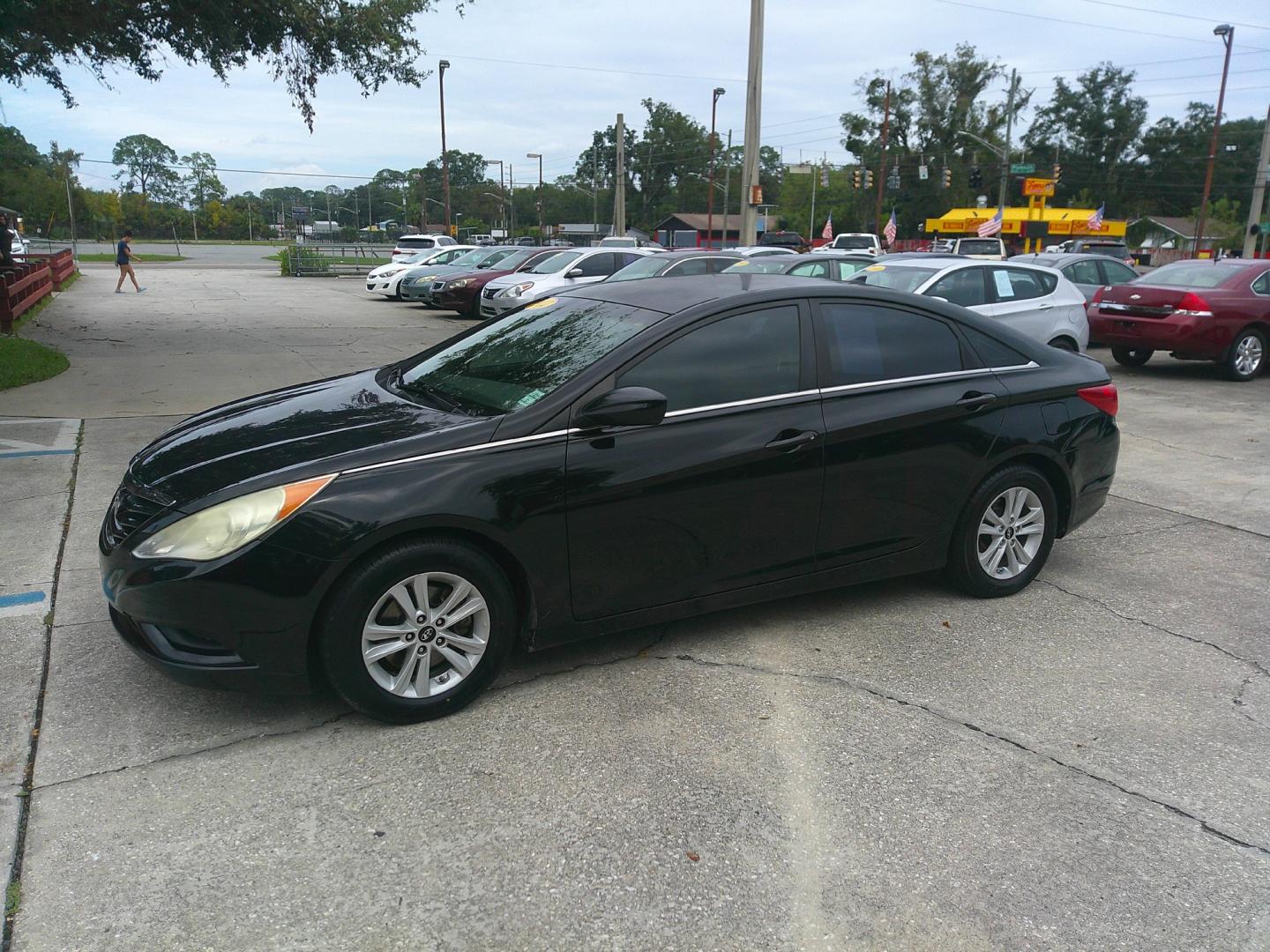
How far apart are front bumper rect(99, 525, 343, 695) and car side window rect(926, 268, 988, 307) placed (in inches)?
355

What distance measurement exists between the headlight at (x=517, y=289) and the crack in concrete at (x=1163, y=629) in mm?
14737

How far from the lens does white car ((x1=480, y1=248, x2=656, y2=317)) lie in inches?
746

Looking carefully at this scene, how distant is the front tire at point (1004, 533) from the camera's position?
4.86m

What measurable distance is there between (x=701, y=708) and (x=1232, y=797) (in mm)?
1848

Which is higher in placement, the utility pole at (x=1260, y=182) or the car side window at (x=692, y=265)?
the utility pole at (x=1260, y=182)

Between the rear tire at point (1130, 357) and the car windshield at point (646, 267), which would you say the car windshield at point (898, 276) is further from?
the car windshield at point (646, 267)

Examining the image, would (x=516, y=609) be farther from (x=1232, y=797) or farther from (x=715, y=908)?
(x=1232, y=797)

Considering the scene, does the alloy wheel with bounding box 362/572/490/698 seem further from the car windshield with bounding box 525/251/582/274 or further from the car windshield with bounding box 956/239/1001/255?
the car windshield with bounding box 956/239/1001/255

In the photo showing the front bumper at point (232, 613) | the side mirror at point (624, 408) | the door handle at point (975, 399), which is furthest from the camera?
the door handle at point (975, 399)

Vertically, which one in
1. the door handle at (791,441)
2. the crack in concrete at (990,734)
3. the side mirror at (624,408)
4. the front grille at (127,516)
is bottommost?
the crack in concrete at (990,734)

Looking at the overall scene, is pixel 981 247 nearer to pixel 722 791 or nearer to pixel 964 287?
pixel 964 287

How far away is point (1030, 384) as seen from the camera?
16.4 feet

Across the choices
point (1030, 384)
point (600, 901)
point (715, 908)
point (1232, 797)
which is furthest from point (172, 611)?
point (1030, 384)

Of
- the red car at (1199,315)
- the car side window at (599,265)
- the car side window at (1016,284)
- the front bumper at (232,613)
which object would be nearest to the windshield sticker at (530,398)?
the front bumper at (232,613)
